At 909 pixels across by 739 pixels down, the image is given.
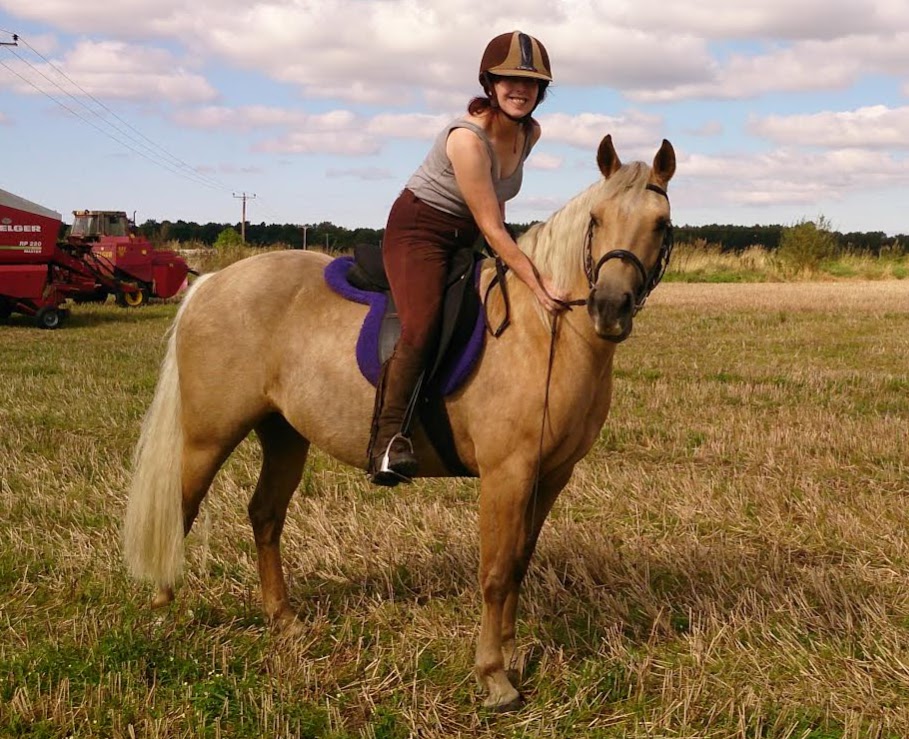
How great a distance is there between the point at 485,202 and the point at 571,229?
377mm

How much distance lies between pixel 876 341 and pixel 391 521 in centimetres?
1197

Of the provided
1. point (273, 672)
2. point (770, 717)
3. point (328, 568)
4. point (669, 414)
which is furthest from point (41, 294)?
point (770, 717)

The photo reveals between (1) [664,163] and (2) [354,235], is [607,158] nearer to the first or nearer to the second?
(1) [664,163]

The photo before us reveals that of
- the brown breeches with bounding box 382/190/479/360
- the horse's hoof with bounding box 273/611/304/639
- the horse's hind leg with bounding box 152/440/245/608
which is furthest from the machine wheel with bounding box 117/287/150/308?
the brown breeches with bounding box 382/190/479/360

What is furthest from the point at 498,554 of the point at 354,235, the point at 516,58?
the point at 354,235

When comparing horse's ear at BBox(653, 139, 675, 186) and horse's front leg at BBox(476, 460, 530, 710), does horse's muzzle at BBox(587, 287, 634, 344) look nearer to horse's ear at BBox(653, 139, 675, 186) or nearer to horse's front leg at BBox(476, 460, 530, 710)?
horse's ear at BBox(653, 139, 675, 186)

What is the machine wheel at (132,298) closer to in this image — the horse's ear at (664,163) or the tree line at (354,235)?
the horse's ear at (664,163)

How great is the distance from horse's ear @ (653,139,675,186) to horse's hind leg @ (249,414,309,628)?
2.40 meters

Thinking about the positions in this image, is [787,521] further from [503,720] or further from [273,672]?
[273,672]

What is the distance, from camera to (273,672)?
4.01 meters

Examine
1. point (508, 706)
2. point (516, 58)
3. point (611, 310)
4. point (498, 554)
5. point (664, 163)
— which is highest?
point (516, 58)

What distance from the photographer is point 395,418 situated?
13.1 feet

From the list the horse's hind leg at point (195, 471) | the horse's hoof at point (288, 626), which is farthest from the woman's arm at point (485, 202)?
the horse's hoof at point (288, 626)

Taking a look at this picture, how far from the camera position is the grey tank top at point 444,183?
4012 mm
